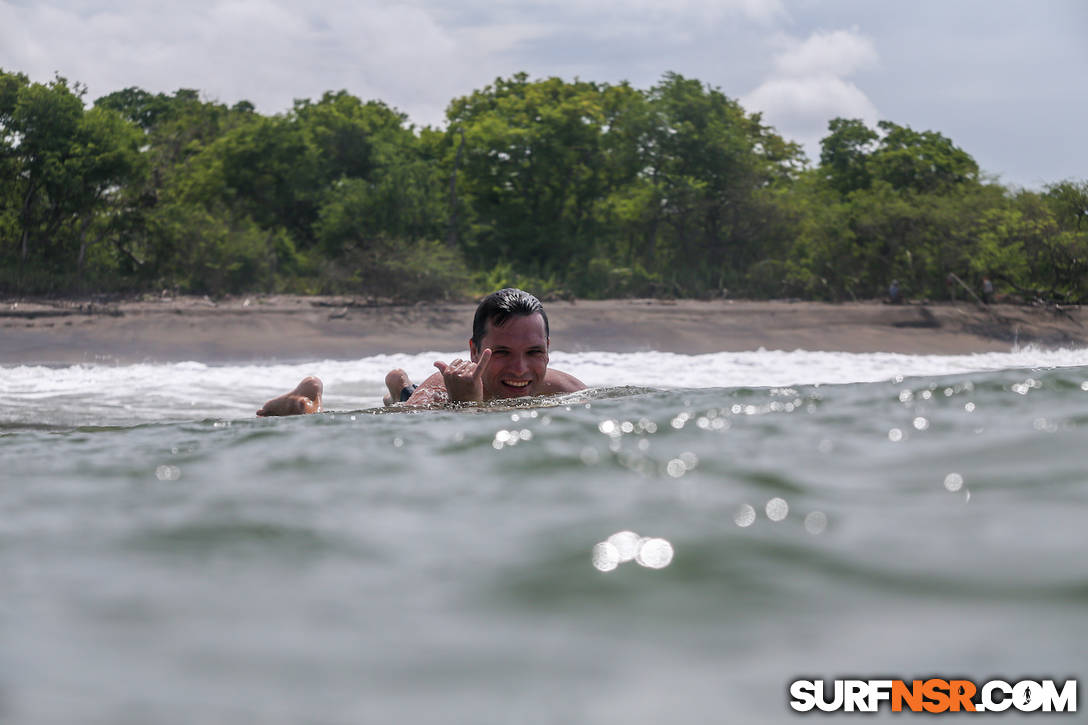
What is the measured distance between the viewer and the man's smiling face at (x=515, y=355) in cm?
532

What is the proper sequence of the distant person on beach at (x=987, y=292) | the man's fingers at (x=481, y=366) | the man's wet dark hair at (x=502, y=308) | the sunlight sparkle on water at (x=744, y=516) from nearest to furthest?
the sunlight sparkle on water at (x=744, y=516) → the man's fingers at (x=481, y=366) → the man's wet dark hair at (x=502, y=308) → the distant person on beach at (x=987, y=292)

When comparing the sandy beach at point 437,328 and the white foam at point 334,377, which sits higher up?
the sandy beach at point 437,328

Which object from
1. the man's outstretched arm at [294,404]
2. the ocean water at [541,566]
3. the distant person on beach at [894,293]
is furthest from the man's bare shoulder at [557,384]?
the distant person on beach at [894,293]

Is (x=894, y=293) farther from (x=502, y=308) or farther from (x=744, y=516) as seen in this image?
(x=744, y=516)

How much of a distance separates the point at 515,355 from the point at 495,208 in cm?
3025

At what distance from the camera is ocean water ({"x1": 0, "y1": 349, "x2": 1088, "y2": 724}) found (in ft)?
4.87

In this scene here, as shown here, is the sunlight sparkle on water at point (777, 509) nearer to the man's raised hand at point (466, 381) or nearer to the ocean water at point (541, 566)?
the ocean water at point (541, 566)

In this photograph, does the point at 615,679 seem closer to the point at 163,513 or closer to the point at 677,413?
the point at 163,513

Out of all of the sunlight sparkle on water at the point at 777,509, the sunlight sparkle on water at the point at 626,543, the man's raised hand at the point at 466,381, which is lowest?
the sunlight sparkle on water at the point at 626,543

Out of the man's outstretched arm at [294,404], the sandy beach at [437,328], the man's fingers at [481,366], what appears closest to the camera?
the man's fingers at [481,366]

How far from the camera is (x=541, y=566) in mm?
2002

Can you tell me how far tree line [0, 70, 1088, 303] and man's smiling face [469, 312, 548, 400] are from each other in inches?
761

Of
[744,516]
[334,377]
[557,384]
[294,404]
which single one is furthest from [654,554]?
[334,377]

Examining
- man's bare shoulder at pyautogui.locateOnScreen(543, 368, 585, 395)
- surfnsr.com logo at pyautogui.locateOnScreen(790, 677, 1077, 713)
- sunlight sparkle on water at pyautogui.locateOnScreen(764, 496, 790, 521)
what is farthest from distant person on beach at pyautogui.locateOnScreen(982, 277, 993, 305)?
surfnsr.com logo at pyautogui.locateOnScreen(790, 677, 1077, 713)
